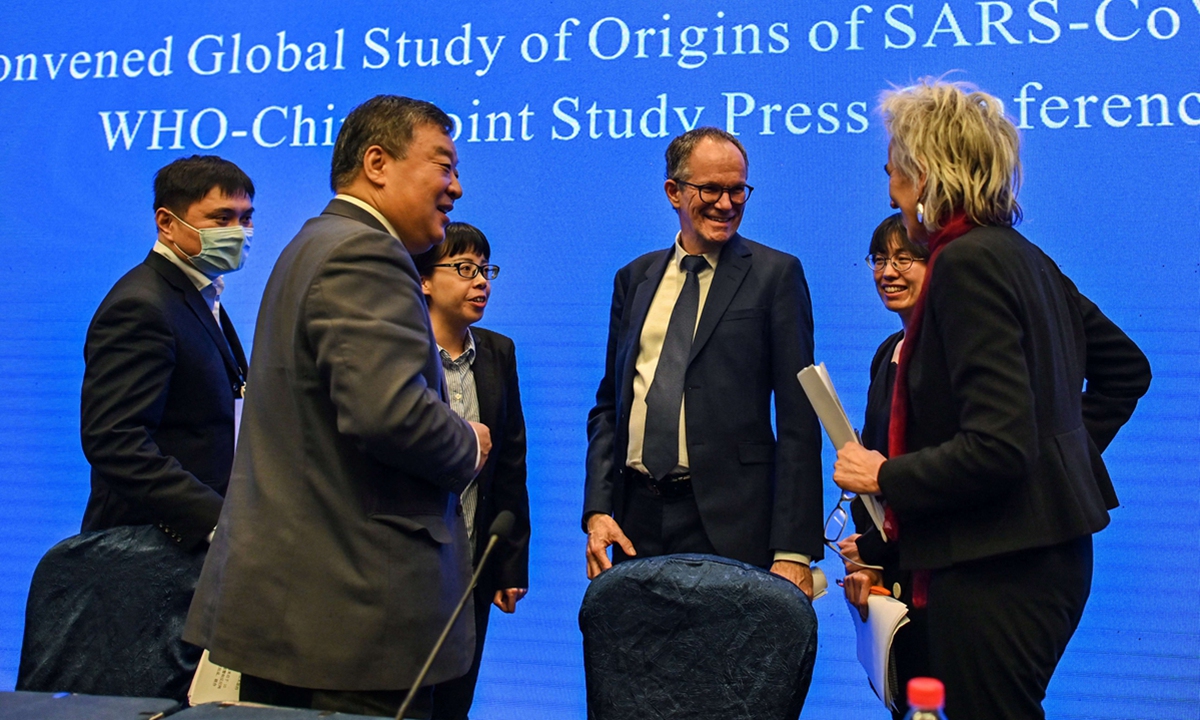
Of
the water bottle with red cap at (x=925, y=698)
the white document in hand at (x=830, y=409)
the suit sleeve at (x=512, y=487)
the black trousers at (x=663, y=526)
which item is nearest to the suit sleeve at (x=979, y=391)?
the white document in hand at (x=830, y=409)

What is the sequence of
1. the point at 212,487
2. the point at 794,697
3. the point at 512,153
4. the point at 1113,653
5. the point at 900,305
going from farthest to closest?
the point at 512,153, the point at 1113,653, the point at 900,305, the point at 212,487, the point at 794,697

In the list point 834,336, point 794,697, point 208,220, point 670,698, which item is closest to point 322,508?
point 670,698

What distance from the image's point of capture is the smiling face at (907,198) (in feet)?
5.80

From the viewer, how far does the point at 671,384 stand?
235cm

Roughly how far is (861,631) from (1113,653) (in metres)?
1.31

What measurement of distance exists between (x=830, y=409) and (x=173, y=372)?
1.44m

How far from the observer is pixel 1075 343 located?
5.72 ft

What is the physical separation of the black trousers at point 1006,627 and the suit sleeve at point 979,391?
0.12 metres

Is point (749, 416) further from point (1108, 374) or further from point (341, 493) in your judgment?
point (341, 493)

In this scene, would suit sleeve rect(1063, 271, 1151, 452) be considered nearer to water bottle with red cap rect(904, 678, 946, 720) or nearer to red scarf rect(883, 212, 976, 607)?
red scarf rect(883, 212, 976, 607)

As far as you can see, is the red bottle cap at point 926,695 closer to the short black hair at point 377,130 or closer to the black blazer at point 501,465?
the short black hair at point 377,130

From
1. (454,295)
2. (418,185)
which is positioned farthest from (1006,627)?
(454,295)

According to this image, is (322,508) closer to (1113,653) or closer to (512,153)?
(512,153)

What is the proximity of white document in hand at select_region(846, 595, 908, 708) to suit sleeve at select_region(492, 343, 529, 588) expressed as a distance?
937 millimetres
